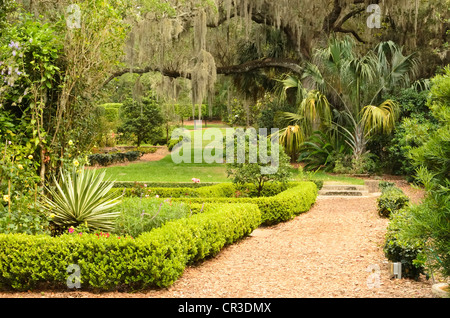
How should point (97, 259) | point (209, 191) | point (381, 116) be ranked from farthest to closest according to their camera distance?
point (381, 116) → point (209, 191) → point (97, 259)

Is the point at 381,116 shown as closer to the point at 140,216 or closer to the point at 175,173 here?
the point at 175,173

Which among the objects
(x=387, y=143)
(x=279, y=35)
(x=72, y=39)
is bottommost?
(x=387, y=143)

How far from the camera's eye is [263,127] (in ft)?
63.4

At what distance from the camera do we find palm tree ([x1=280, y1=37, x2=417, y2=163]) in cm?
1529

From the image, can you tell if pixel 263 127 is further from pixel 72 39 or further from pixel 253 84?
pixel 72 39

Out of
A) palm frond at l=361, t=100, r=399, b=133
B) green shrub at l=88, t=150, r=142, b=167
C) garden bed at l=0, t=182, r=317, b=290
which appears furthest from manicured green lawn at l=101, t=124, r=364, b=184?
garden bed at l=0, t=182, r=317, b=290

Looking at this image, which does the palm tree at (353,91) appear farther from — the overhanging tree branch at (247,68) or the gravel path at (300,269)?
the gravel path at (300,269)

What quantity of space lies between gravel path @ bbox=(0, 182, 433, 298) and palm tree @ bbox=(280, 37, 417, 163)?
24.8 ft

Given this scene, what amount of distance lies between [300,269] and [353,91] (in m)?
11.2

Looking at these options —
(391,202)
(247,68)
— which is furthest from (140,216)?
(247,68)

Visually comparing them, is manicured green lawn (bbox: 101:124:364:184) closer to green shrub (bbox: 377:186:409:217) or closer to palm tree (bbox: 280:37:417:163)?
palm tree (bbox: 280:37:417:163)

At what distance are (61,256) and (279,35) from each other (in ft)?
53.3

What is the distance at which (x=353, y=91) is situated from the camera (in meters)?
15.7
